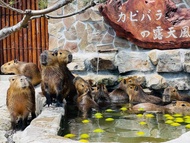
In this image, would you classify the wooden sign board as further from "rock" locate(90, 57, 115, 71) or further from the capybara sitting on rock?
the capybara sitting on rock

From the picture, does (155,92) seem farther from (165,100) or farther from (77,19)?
(77,19)

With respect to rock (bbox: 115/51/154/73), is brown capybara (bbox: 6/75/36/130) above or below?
below

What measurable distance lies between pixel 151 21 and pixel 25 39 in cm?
334

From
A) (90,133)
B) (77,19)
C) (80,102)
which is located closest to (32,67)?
(77,19)

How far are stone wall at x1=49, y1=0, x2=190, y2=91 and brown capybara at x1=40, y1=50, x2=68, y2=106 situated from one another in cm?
233

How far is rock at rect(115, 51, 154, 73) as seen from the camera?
8305 millimetres

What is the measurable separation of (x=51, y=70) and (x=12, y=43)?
428 centimetres

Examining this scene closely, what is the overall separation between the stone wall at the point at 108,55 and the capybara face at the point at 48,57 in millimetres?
2331

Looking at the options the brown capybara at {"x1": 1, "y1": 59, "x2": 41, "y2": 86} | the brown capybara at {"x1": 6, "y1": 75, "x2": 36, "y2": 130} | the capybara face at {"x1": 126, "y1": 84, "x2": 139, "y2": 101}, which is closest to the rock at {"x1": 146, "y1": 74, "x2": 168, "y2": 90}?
the capybara face at {"x1": 126, "y1": 84, "x2": 139, "y2": 101}

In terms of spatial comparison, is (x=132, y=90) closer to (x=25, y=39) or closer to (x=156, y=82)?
(x=156, y=82)

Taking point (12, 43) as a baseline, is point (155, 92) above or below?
below

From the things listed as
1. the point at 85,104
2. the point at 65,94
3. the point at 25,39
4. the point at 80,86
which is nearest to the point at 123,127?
the point at 85,104

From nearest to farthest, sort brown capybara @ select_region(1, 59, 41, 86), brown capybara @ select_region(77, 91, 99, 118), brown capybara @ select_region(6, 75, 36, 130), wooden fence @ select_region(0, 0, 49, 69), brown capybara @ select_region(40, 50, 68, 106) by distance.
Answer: brown capybara @ select_region(6, 75, 36, 130)
brown capybara @ select_region(40, 50, 68, 106)
brown capybara @ select_region(77, 91, 99, 118)
brown capybara @ select_region(1, 59, 41, 86)
wooden fence @ select_region(0, 0, 49, 69)

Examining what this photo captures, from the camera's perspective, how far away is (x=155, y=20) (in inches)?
324
